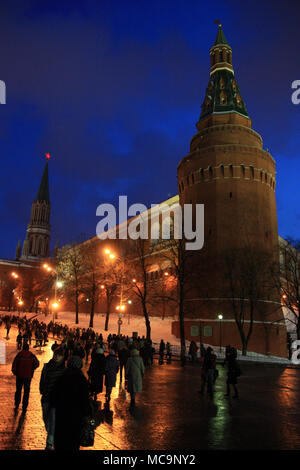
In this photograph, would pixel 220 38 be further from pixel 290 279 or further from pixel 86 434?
pixel 86 434

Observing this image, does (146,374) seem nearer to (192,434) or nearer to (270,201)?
(192,434)

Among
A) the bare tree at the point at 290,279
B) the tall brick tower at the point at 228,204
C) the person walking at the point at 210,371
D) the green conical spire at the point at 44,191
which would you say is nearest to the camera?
the person walking at the point at 210,371

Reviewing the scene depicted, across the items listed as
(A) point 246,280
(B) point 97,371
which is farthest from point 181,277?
(B) point 97,371

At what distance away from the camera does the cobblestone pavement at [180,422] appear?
742cm

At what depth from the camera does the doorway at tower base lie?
38.9m

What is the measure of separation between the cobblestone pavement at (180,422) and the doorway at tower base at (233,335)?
2441 centimetres

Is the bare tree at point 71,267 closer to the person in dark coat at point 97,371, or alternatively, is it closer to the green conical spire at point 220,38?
the green conical spire at point 220,38

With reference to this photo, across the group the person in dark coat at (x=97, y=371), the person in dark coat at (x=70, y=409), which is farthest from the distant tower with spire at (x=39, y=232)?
the person in dark coat at (x=70, y=409)

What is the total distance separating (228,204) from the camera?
43.1 metres

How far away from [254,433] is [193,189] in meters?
38.8

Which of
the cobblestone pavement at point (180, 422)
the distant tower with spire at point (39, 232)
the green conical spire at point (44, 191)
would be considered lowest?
the cobblestone pavement at point (180, 422)

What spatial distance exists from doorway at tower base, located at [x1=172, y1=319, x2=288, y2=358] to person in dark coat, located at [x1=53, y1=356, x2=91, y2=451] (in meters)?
34.2

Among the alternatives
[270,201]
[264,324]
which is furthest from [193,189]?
[264,324]

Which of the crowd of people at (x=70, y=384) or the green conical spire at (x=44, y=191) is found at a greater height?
the green conical spire at (x=44, y=191)
